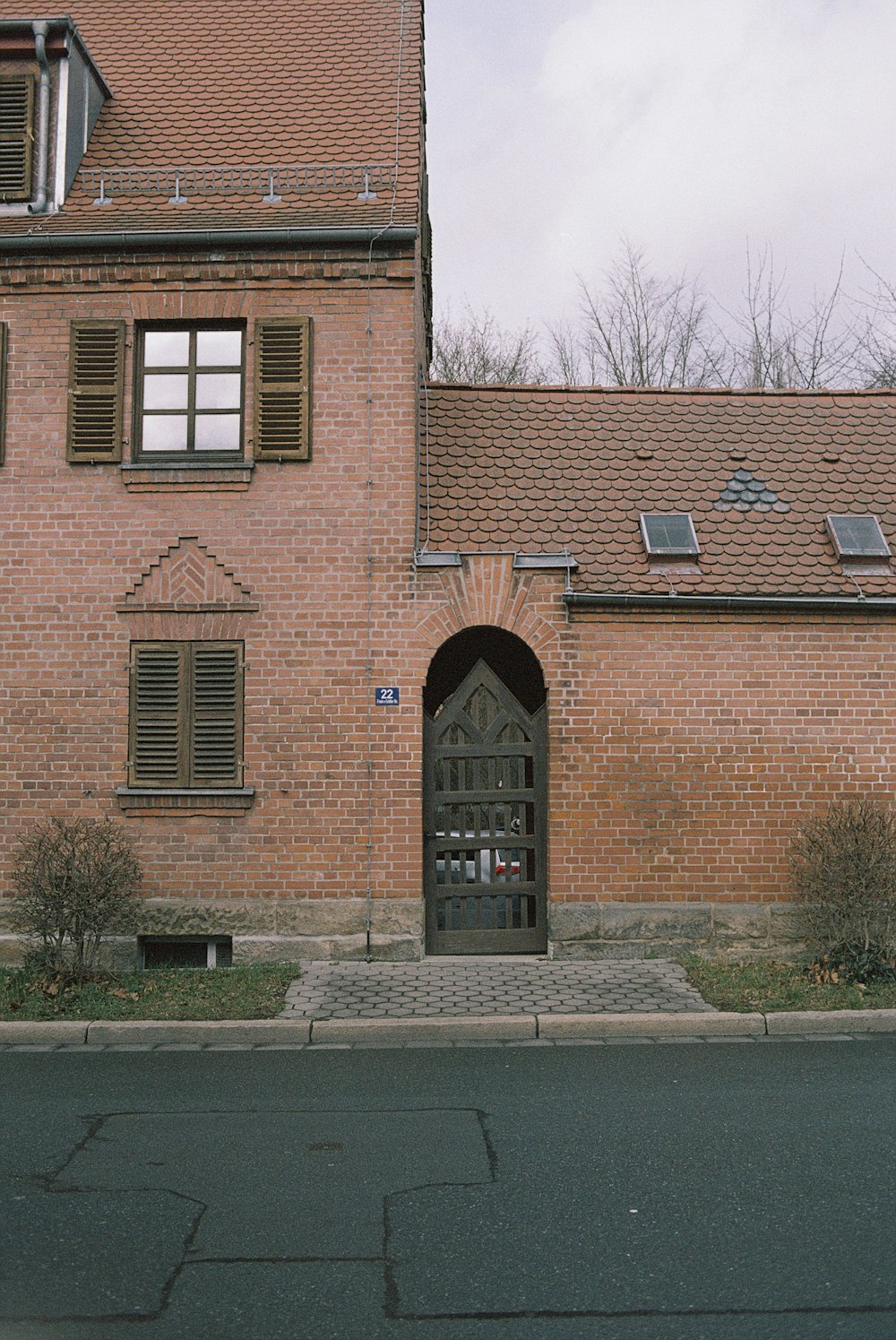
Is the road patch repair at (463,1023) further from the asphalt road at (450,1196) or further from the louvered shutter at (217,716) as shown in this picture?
the louvered shutter at (217,716)

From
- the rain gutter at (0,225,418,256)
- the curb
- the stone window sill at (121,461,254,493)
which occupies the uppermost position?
the rain gutter at (0,225,418,256)

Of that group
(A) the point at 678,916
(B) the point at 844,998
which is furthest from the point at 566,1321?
(A) the point at 678,916

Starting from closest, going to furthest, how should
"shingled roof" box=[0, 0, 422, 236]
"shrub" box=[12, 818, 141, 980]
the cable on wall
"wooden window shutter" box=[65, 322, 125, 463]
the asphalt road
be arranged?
the asphalt road → "shrub" box=[12, 818, 141, 980] → the cable on wall → "wooden window shutter" box=[65, 322, 125, 463] → "shingled roof" box=[0, 0, 422, 236]

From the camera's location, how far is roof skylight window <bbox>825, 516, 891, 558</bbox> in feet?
35.7

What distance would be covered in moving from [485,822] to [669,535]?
3.23 metres

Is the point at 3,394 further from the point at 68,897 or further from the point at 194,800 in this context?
the point at 68,897

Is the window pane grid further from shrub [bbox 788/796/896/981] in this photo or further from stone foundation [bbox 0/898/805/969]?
shrub [bbox 788/796/896/981]

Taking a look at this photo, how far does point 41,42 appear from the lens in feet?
37.5

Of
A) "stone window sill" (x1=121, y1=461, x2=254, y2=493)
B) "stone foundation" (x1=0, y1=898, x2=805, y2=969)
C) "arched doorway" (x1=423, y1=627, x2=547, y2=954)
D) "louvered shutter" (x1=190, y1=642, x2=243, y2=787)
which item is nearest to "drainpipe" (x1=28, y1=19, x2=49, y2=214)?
"stone window sill" (x1=121, y1=461, x2=254, y2=493)

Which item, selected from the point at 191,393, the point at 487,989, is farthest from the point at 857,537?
the point at 191,393

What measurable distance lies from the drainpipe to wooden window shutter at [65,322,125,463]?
1598mm

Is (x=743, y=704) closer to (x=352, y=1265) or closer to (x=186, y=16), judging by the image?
(x=352, y=1265)

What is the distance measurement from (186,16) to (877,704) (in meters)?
11.6

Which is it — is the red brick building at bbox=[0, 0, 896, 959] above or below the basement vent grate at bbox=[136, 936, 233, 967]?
above
